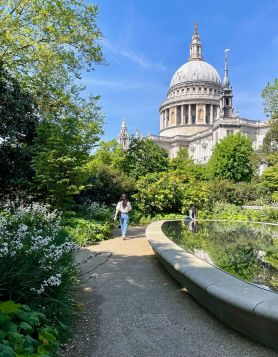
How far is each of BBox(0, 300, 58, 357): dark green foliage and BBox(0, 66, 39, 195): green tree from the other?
12247 mm

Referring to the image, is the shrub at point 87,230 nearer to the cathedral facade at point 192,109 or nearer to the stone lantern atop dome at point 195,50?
the cathedral facade at point 192,109

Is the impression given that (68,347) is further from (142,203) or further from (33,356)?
(142,203)

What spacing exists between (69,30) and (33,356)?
1643cm

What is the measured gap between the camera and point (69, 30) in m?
16.1

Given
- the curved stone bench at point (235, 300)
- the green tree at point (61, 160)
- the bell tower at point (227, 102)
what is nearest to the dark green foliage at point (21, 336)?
the curved stone bench at point (235, 300)

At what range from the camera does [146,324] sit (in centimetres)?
439

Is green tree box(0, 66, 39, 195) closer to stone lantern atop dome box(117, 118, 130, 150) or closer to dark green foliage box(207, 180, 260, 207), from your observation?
dark green foliage box(207, 180, 260, 207)

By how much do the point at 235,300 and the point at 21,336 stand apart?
2419 millimetres

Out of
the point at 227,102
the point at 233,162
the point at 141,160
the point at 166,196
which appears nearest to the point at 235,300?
the point at 166,196

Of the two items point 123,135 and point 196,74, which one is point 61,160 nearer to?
point 196,74

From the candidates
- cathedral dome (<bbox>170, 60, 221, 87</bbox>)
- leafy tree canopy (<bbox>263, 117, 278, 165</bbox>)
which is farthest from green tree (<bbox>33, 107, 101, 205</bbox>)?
cathedral dome (<bbox>170, 60, 221, 87</bbox>)

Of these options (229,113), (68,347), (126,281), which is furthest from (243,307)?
(229,113)

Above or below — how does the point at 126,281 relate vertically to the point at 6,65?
below

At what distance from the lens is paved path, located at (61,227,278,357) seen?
12.1ft
